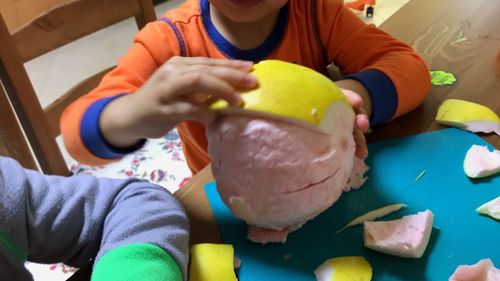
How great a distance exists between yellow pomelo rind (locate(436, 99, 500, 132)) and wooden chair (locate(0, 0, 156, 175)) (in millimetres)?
692

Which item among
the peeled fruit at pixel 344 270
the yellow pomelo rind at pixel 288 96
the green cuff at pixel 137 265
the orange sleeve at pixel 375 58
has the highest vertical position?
the yellow pomelo rind at pixel 288 96

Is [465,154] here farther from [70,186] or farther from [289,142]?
[70,186]

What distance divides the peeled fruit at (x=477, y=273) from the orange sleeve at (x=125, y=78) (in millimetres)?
405

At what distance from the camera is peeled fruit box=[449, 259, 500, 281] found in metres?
0.43

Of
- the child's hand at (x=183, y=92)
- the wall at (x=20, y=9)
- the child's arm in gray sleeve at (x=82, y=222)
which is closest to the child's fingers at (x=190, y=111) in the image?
the child's hand at (x=183, y=92)

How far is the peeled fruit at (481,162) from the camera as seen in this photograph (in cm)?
54

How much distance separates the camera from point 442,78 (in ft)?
2.35

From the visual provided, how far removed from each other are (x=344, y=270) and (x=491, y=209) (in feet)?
0.58

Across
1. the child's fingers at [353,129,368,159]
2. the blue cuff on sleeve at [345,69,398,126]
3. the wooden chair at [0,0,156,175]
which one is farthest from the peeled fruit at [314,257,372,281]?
the wooden chair at [0,0,156,175]

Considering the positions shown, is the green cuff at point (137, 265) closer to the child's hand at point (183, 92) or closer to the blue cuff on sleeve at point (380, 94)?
the child's hand at point (183, 92)

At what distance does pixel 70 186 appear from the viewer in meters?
0.51

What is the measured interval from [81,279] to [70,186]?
0.32ft

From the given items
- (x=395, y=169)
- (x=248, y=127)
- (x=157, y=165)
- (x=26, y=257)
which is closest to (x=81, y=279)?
(x=26, y=257)

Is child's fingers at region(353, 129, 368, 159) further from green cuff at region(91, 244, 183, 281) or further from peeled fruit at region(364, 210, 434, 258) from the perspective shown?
green cuff at region(91, 244, 183, 281)
